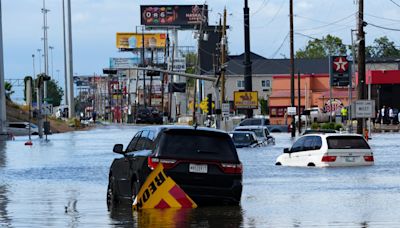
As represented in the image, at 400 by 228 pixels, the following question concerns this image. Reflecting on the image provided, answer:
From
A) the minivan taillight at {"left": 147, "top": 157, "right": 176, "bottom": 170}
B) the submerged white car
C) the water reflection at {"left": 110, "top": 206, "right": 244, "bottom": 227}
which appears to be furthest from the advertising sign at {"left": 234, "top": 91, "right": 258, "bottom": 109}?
the minivan taillight at {"left": 147, "top": 157, "right": 176, "bottom": 170}

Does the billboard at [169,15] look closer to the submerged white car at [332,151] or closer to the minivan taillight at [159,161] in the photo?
the submerged white car at [332,151]

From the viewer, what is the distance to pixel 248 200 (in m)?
22.1

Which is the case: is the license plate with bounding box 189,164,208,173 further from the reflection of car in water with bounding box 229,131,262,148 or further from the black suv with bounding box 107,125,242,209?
the reflection of car in water with bounding box 229,131,262,148

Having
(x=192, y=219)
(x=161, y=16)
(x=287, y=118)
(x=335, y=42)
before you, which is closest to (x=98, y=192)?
(x=192, y=219)

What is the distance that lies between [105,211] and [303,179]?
1044cm

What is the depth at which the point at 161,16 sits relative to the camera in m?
180

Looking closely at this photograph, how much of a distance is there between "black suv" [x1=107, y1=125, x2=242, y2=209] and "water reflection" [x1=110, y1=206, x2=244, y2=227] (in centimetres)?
37

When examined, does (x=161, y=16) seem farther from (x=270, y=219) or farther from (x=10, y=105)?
(x=270, y=219)

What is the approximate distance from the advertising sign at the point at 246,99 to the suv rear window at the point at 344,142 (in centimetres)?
4587

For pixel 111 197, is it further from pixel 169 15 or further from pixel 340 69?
pixel 169 15

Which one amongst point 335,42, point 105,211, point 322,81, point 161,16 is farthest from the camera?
point 335,42

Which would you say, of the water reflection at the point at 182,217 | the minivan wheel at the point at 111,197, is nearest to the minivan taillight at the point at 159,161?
the water reflection at the point at 182,217

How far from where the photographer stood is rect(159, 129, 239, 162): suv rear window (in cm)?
1909

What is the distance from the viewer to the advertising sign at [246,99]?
81.3 metres
